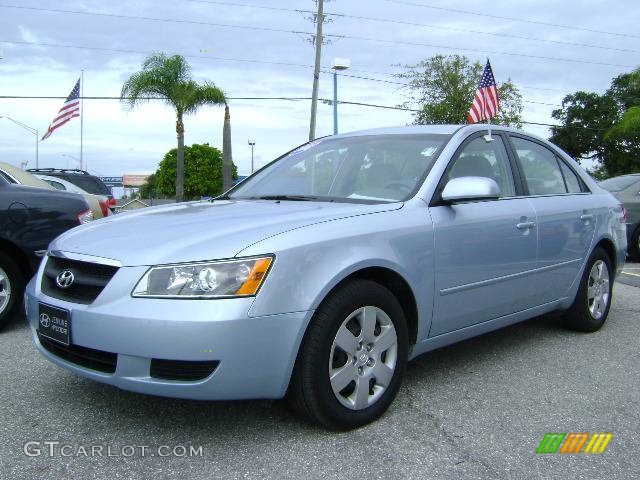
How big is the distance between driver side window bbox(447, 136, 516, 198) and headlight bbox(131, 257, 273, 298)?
1.55 metres

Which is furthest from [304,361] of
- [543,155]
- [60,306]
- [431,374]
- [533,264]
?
[543,155]

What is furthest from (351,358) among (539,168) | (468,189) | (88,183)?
(88,183)

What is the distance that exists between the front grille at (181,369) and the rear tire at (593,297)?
10.8ft

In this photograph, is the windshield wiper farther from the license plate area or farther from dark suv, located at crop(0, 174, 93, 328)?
dark suv, located at crop(0, 174, 93, 328)

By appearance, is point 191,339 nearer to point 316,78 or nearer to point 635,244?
point 635,244

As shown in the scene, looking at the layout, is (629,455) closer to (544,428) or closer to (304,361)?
(544,428)

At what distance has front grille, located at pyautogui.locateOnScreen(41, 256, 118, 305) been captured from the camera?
9.07 ft

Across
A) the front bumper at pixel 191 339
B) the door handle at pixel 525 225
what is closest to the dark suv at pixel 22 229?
the front bumper at pixel 191 339

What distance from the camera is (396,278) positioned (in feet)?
10.5

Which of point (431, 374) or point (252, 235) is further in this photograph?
point (431, 374)

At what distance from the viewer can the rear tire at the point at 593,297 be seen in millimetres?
4859

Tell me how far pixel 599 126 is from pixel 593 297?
54.2 meters

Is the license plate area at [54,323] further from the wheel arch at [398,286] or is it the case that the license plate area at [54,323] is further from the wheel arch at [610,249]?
the wheel arch at [610,249]

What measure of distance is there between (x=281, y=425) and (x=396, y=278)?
91 cm
